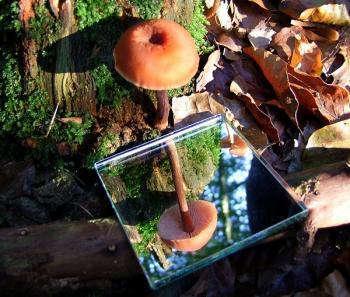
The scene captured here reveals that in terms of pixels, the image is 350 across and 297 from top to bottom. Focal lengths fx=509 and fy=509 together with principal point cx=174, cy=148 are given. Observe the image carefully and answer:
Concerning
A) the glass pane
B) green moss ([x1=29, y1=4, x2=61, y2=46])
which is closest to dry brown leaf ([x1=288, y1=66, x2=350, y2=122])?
the glass pane

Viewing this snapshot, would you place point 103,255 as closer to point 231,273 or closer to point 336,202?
point 231,273

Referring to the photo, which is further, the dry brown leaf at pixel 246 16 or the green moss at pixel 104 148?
the dry brown leaf at pixel 246 16

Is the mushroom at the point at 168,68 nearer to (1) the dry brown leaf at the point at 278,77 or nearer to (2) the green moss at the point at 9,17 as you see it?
(2) the green moss at the point at 9,17

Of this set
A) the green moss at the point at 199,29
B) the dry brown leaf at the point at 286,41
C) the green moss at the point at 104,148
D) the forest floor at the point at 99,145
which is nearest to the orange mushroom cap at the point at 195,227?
the forest floor at the point at 99,145

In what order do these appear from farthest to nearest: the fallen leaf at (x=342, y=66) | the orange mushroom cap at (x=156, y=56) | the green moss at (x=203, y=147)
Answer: the fallen leaf at (x=342, y=66) < the green moss at (x=203, y=147) < the orange mushroom cap at (x=156, y=56)

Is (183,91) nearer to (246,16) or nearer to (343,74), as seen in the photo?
(246,16)

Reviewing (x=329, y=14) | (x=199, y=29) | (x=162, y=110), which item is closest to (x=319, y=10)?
(x=329, y=14)

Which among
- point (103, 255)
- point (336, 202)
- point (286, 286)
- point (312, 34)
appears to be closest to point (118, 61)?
point (103, 255)
